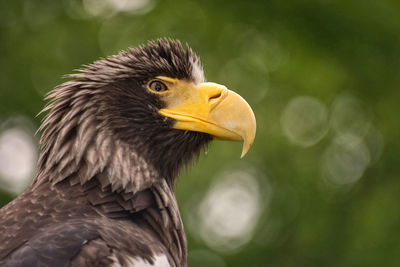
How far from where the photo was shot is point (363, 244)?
Result: 1257cm

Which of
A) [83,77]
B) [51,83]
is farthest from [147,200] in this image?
[51,83]

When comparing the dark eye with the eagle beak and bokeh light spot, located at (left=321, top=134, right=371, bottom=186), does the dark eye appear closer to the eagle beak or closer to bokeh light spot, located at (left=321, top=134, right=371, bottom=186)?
the eagle beak

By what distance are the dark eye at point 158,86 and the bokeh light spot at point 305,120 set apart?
8322mm

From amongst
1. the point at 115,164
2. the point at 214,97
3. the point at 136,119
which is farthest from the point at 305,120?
the point at 115,164

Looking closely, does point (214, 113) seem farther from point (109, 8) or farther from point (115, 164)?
point (109, 8)

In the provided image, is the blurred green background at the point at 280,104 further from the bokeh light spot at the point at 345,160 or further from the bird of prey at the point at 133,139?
the bird of prey at the point at 133,139

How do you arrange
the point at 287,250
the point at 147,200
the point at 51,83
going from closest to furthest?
the point at 147,200, the point at 51,83, the point at 287,250

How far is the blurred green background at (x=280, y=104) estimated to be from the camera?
1273cm

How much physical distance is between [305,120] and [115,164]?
9170mm

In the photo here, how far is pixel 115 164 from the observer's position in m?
4.95

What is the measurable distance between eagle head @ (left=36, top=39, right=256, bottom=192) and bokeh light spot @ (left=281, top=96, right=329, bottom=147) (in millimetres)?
8315

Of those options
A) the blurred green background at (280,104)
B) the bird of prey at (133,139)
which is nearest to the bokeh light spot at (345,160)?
the blurred green background at (280,104)

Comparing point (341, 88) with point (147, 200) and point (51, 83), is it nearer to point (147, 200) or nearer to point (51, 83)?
point (51, 83)

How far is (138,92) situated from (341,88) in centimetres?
890
